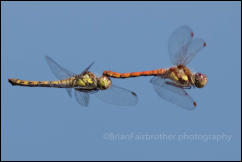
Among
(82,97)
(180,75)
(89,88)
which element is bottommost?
(82,97)

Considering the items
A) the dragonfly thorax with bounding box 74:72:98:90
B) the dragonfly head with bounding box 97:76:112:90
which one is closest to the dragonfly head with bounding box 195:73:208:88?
the dragonfly head with bounding box 97:76:112:90

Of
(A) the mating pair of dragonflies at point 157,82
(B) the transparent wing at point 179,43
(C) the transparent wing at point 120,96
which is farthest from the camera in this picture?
(C) the transparent wing at point 120,96

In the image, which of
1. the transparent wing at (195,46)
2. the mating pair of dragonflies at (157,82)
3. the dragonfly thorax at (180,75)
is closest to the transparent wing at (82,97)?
the mating pair of dragonflies at (157,82)

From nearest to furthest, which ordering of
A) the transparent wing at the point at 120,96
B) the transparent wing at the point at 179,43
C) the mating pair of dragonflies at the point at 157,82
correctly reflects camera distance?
the transparent wing at the point at 179,43, the mating pair of dragonflies at the point at 157,82, the transparent wing at the point at 120,96

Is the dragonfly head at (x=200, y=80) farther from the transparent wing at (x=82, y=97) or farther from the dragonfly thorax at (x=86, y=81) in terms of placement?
the transparent wing at (x=82, y=97)

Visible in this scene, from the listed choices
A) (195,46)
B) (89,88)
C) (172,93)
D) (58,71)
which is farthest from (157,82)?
(58,71)

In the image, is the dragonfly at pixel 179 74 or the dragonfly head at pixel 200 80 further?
the dragonfly head at pixel 200 80

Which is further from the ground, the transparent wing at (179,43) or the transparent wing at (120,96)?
the transparent wing at (179,43)

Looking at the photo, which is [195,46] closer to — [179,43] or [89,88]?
[179,43]
